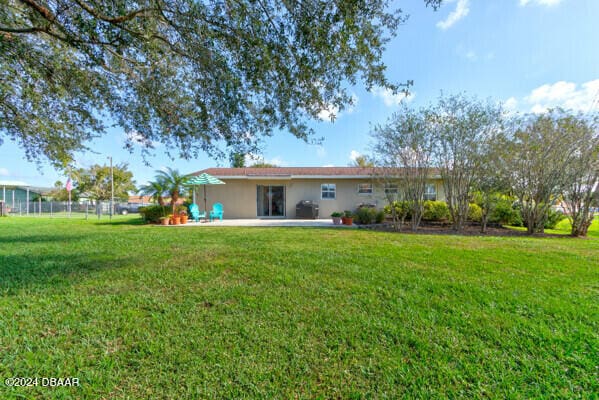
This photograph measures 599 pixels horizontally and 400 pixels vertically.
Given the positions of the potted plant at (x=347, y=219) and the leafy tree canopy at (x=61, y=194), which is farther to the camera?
the leafy tree canopy at (x=61, y=194)

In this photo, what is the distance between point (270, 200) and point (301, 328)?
1337 cm

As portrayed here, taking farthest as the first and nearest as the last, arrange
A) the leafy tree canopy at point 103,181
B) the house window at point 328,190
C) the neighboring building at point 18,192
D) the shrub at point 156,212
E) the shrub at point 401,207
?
1. the leafy tree canopy at point 103,181
2. the neighboring building at point 18,192
3. the house window at point 328,190
4. the shrub at point 156,212
5. the shrub at point 401,207

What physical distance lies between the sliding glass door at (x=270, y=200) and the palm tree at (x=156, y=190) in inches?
216

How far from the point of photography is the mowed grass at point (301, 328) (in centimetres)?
182

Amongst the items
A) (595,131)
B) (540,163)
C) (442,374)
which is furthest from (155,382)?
(595,131)

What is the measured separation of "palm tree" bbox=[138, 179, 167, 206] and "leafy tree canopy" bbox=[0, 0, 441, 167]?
5.74 meters

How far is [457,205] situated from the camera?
10.0 meters

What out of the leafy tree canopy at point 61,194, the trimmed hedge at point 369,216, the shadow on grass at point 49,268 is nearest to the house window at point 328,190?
the trimmed hedge at point 369,216

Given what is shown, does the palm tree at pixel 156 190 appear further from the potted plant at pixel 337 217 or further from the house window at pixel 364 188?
the house window at pixel 364 188

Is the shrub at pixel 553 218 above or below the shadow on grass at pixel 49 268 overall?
above

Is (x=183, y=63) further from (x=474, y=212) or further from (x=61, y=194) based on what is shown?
(x=61, y=194)

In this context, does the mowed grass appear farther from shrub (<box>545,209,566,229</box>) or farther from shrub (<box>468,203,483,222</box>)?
shrub (<box>545,209,566,229</box>)

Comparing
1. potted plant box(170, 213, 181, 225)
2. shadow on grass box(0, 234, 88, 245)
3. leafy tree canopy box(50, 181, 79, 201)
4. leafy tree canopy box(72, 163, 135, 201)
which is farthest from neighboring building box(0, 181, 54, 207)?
shadow on grass box(0, 234, 88, 245)

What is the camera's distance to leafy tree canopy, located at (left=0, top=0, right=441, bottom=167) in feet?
12.6
